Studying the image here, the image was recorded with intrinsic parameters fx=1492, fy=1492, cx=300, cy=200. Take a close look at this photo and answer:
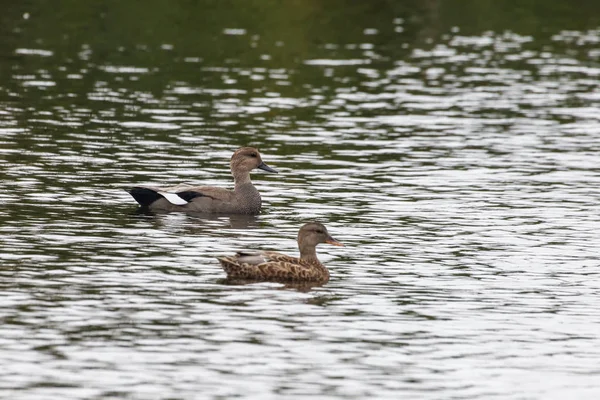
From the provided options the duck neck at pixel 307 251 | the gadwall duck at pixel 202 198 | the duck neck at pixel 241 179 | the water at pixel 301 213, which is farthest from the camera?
the duck neck at pixel 241 179

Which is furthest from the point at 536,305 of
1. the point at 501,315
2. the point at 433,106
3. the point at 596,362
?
the point at 433,106

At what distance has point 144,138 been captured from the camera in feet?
106

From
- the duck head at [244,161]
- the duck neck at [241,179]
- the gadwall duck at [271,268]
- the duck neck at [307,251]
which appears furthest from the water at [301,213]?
the duck head at [244,161]

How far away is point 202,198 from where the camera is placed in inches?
951

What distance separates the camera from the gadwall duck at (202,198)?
23891 mm

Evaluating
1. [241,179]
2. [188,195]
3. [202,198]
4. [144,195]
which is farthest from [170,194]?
[241,179]

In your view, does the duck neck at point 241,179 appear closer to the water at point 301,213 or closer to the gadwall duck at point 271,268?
the water at point 301,213

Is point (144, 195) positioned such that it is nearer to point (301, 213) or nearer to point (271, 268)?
point (301, 213)

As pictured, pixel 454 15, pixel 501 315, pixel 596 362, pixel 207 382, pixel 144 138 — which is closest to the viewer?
pixel 207 382

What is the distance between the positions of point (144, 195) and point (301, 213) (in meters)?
2.55

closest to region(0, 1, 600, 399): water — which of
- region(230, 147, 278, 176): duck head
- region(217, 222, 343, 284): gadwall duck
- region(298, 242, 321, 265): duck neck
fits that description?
region(217, 222, 343, 284): gadwall duck

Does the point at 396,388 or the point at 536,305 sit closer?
the point at 396,388

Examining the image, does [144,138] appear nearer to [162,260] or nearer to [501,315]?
[162,260]

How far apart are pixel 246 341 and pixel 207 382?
1558 mm
